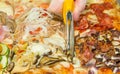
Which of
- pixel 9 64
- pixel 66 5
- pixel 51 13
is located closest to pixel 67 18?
pixel 66 5

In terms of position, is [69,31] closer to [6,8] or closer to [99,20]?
[99,20]

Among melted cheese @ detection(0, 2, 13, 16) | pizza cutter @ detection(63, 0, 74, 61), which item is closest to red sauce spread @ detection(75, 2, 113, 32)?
pizza cutter @ detection(63, 0, 74, 61)

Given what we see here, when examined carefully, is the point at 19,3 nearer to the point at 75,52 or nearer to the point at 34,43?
the point at 34,43

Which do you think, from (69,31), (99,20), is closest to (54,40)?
(69,31)

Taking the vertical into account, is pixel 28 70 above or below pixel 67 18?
below

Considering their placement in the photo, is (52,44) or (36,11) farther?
(36,11)

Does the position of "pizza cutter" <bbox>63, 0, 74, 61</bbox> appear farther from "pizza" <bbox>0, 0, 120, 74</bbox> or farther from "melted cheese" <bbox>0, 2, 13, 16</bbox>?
"melted cheese" <bbox>0, 2, 13, 16</bbox>

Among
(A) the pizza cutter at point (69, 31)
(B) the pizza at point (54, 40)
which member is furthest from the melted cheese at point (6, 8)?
(A) the pizza cutter at point (69, 31)

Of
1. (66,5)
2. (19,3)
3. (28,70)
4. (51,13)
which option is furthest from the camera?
(19,3)
